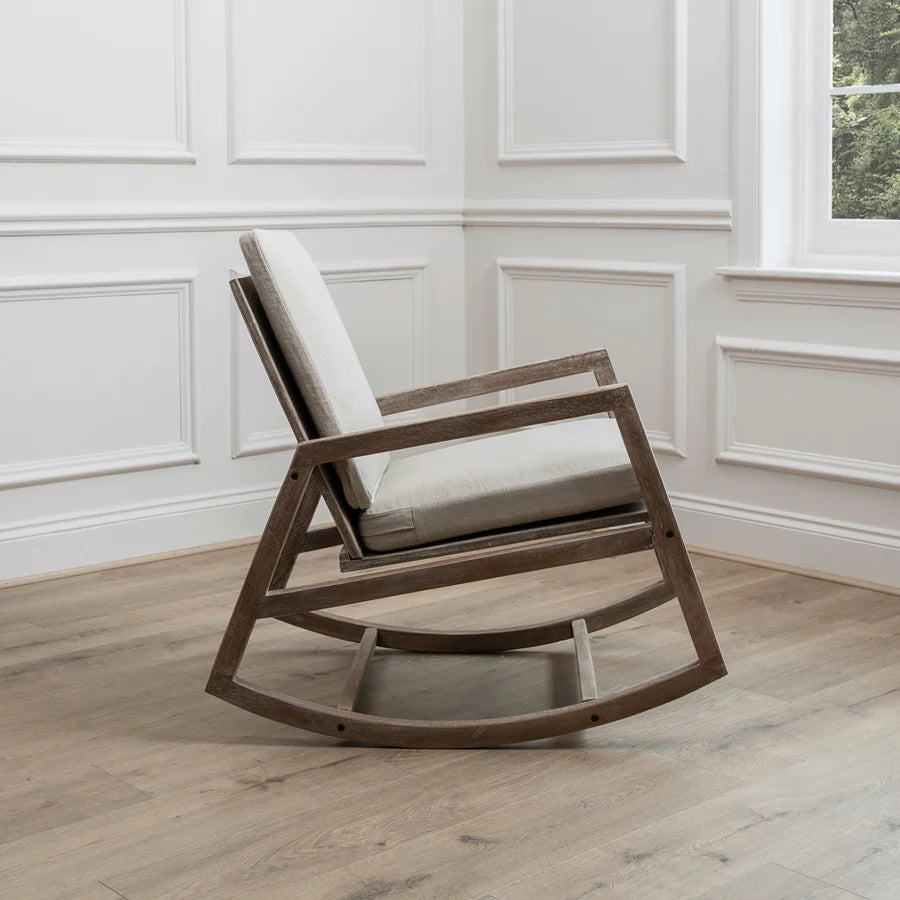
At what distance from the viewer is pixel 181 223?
132 inches

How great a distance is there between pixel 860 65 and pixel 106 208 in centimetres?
Answer: 183

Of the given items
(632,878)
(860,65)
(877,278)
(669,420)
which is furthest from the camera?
(669,420)

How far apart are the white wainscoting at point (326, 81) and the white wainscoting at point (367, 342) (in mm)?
320

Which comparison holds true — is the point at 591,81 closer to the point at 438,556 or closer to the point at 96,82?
the point at 96,82

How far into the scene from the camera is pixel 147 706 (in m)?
2.31

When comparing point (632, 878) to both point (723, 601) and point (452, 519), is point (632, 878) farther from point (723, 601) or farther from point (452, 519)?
point (723, 601)

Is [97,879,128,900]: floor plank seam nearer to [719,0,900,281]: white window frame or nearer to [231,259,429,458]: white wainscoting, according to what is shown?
[231,259,429,458]: white wainscoting

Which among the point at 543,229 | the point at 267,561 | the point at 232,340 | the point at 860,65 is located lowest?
the point at 267,561

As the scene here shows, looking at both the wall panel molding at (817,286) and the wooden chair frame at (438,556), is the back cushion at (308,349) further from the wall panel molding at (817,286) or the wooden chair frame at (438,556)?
the wall panel molding at (817,286)

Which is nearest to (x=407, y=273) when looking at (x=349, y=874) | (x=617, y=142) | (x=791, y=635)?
(x=617, y=142)

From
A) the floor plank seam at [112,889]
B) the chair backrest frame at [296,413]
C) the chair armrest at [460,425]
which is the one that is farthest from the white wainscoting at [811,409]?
the floor plank seam at [112,889]

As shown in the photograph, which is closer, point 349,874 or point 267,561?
point 349,874

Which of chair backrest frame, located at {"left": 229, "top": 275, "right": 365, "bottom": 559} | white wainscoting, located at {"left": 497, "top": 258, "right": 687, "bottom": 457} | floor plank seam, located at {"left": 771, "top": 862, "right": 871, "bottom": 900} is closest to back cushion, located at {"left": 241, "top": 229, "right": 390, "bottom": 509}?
chair backrest frame, located at {"left": 229, "top": 275, "right": 365, "bottom": 559}

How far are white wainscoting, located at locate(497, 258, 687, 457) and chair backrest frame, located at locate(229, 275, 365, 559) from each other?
149 centimetres
